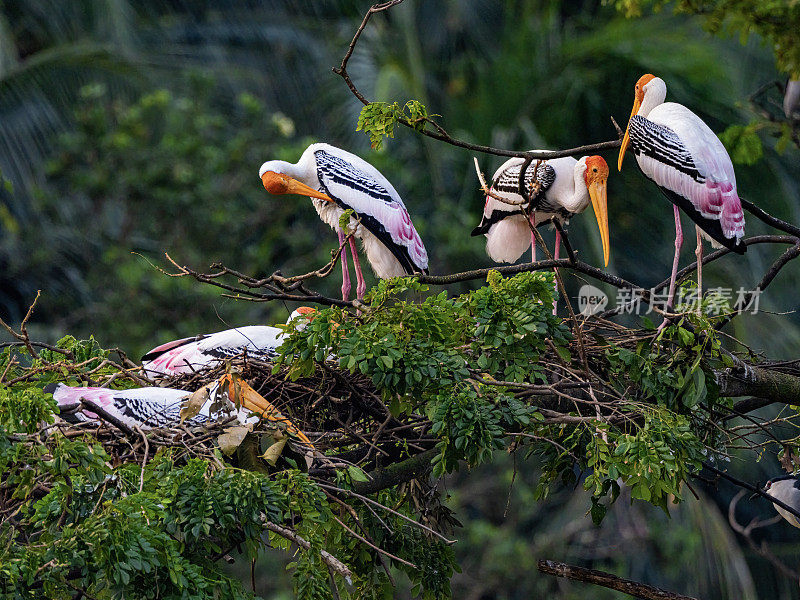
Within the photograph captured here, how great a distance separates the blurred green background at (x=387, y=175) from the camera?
10.0m

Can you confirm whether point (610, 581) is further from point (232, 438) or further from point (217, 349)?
point (217, 349)

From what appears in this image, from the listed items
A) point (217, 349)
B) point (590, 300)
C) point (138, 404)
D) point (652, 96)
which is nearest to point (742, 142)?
point (652, 96)

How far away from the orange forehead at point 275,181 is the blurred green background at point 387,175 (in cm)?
351

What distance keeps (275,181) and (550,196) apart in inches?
50.2

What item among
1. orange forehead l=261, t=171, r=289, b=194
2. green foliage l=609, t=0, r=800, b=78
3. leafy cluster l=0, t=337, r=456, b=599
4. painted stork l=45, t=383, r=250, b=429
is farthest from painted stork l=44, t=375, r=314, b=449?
green foliage l=609, t=0, r=800, b=78

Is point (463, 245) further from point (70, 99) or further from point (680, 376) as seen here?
point (680, 376)

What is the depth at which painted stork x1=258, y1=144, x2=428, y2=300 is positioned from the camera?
5.50m

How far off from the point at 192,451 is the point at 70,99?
25.5ft

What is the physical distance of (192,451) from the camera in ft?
12.9

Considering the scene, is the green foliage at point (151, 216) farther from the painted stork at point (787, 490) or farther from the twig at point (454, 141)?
the twig at point (454, 141)

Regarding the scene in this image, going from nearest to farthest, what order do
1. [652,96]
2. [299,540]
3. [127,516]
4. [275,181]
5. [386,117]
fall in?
[127,516], [299,540], [386,117], [652,96], [275,181]

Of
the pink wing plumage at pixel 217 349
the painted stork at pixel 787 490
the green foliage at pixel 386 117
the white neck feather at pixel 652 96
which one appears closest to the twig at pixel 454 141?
the green foliage at pixel 386 117

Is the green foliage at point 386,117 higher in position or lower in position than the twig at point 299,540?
higher

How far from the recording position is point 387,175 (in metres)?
10.1
